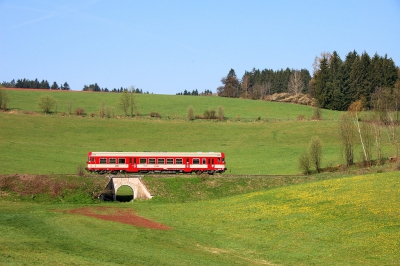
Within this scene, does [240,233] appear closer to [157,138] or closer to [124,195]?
[124,195]

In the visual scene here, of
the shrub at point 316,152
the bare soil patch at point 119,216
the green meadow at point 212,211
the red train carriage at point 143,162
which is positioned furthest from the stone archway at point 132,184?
the shrub at point 316,152

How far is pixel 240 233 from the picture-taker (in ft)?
109

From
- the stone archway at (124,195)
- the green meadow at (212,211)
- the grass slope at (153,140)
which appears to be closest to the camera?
the green meadow at (212,211)

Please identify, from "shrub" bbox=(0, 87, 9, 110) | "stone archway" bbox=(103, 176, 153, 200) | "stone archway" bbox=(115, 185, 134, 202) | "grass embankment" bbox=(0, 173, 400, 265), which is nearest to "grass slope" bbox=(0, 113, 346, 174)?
"shrub" bbox=(0, 87, 9, 110)

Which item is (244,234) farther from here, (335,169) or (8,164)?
(8,164)

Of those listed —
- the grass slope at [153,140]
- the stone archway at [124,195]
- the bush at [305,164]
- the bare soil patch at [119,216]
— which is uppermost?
the grass slope at [153,140]

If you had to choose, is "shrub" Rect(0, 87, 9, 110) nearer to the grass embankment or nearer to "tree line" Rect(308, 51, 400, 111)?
the grass embankment

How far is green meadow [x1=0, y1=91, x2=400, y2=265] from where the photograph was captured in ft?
86.2

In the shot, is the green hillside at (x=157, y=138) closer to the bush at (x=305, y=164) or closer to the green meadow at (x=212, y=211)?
the green meadow at (x=212, y=211)

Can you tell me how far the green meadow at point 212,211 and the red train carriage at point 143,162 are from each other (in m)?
4.00

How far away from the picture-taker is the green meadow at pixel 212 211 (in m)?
26.3

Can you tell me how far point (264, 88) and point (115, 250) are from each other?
569 feet

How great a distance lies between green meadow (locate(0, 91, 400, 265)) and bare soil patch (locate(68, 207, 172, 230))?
120cm

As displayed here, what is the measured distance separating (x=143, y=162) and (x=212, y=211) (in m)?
19.4
